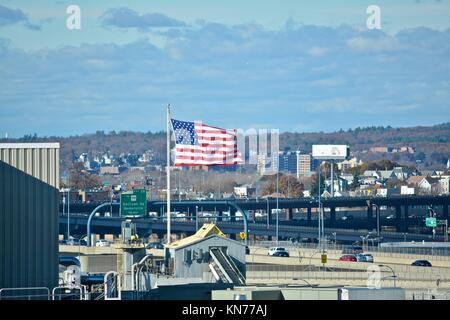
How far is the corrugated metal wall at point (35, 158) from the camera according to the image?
31453mm

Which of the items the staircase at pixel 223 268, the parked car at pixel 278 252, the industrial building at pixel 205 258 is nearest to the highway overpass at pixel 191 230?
the parked car at pixel 278 252

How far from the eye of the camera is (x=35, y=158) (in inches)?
1257

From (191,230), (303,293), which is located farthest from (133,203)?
(303,293)

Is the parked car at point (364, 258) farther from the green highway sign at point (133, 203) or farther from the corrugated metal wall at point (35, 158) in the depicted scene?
the corrugated metal wall at point (35, 158)

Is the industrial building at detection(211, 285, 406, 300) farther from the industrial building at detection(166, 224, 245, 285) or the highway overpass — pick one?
the highway overpass

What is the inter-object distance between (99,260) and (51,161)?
149ft

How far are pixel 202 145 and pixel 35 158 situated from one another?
24.2 metres

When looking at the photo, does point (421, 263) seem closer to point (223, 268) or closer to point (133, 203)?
point (133, 203)

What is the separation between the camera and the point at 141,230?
581 feet

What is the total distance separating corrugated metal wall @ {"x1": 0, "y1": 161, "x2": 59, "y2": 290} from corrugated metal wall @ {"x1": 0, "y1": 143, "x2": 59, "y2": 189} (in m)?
0.19

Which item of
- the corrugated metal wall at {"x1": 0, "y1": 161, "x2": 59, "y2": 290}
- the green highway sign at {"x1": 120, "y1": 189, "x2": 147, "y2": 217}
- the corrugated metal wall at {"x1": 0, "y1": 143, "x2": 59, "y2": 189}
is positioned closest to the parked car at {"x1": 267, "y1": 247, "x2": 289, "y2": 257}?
→ the green highway sign at {"x1": 120, "y1": 189, "x2": 147, "y2": 217}

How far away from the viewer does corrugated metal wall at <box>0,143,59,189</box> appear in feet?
103
